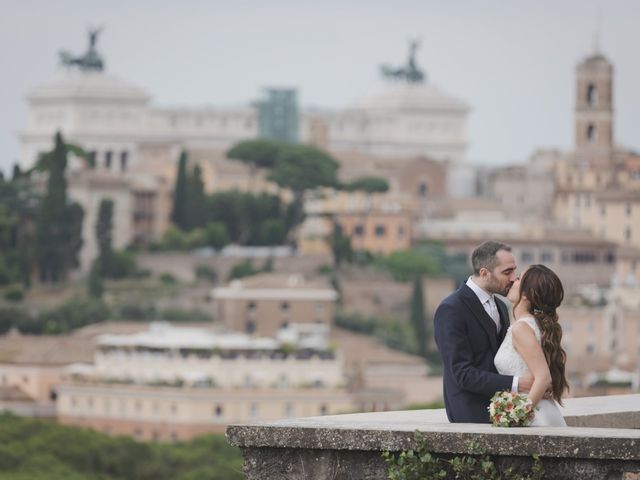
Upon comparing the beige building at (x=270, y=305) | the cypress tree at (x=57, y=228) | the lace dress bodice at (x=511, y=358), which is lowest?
the beige building at (x=270, y=305)

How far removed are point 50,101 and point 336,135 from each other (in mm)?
12339

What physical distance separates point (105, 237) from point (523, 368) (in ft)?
262

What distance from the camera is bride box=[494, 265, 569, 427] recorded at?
30.0 ft

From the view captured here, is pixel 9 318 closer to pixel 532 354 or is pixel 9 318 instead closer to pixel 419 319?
pixel 419 319

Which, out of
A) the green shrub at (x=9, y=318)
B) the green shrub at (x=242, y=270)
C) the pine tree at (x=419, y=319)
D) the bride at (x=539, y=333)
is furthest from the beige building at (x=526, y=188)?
the bride at (x=539, y=333)

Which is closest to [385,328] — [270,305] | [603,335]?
[270,305]

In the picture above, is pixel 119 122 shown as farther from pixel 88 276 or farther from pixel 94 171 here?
pixel 88 276

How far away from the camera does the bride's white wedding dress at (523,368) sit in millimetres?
9000

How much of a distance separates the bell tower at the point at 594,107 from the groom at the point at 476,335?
331ft

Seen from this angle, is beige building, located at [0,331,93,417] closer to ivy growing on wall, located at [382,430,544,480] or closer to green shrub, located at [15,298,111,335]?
green shrub, located at [15,298,111,335]

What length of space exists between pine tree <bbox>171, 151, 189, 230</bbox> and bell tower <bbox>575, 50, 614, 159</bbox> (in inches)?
859

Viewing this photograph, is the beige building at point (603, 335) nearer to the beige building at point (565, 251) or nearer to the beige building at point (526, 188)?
the beige building at point (565, 251)

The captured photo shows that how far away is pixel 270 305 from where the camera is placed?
82125 millimetres

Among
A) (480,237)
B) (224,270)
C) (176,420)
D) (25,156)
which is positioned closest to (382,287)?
(224,270)
